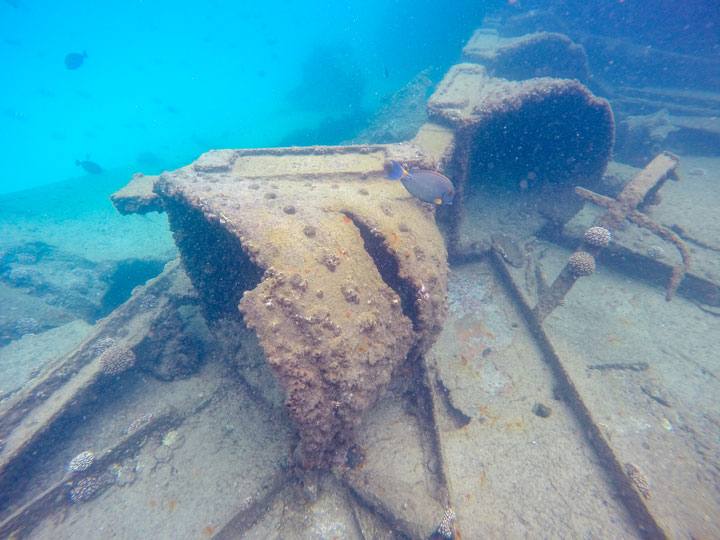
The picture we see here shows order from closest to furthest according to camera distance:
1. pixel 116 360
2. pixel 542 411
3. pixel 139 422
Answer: pixel 542 411
pixel 139 422
pixel 116 360

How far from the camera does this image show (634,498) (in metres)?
3.33

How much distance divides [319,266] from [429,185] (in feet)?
6.15

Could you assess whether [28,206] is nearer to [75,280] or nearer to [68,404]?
[75,280]

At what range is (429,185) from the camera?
378 centimetres

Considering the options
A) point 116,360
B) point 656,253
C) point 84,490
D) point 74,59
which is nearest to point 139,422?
point 84,490

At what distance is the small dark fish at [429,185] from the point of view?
3.73 m

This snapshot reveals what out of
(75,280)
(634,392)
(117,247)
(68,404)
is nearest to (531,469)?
(634,392)

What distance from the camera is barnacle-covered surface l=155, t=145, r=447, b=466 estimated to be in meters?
2.41

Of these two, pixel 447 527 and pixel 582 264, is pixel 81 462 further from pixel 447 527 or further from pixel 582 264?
pixel 582 264

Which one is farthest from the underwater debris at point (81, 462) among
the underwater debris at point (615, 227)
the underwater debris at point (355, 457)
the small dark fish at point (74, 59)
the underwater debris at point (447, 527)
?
the small dark fish at point (74, 59)

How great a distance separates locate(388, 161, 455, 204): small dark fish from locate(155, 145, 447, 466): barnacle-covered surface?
325 millimetres

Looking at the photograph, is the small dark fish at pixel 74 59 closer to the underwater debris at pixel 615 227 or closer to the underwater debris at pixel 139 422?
the underwater debris at pixel 139 422

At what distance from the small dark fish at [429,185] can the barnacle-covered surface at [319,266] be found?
0.33 m

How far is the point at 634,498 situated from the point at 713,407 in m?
2.34
